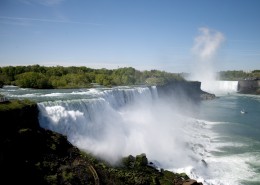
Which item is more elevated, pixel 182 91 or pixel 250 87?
pixel 250 87

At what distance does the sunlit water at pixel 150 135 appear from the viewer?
695 inches

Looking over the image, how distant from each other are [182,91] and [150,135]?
32.1 m

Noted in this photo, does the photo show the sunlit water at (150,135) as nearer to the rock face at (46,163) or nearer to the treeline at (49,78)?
the rock face at (46,163)

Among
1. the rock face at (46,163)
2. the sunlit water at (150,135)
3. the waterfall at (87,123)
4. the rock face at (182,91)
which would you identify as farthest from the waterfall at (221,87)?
the rock face at (46,163)

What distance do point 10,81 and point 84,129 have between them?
72.0ft

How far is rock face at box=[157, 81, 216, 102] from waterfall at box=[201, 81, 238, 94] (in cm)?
2057

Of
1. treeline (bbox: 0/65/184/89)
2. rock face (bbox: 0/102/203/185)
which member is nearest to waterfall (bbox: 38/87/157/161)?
rock face (bbox: 0/102/203/185)

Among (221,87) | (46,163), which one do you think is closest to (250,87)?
(221,87)

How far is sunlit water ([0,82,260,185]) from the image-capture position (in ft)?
57.9

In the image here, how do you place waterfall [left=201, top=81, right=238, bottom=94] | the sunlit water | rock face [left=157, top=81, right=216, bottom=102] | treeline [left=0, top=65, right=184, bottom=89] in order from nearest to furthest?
the sunlit water, treeline [left=0, top=65, right=184, bottom=89], rock face [left=157, top=81, right=216, bottom=102], waterfall [left=201, top=81, right=238, bottom=94]

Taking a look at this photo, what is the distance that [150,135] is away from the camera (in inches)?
1011

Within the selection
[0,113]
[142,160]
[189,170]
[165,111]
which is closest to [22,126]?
[0,113]

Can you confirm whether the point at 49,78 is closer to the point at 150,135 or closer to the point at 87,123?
the point at 150,135

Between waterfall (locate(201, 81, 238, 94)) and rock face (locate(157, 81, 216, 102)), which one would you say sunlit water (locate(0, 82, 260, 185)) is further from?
waterfall (locate(201, 81, 238, 94))
